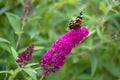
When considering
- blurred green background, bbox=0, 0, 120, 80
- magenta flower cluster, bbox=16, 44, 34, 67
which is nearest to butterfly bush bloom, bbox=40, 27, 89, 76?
magenta flower cluster, bbox=16, 44, 34, 67

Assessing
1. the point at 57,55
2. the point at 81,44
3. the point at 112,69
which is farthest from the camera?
the point at 112,69

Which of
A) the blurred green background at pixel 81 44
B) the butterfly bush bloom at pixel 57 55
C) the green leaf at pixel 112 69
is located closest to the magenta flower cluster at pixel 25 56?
the butterfly bush bloom at pixel 57 55

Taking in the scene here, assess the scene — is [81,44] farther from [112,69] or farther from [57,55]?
[57,55]

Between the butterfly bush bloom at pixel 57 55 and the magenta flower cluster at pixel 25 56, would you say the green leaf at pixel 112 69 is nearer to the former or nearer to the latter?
the butterfly bush bloom at pixel 57 55

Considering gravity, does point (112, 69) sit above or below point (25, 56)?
below

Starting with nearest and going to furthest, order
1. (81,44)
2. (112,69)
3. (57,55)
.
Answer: (57,55) < (81,44) < (112,69)

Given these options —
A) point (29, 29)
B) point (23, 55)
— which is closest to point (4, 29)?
point (29, 29)

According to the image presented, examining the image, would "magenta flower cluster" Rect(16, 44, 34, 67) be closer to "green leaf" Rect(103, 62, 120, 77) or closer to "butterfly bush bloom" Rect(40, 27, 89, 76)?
"butterfly bush bloom" Rect(40, 27, 89, 76)

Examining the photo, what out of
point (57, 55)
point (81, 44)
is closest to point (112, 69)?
point (81, 44)

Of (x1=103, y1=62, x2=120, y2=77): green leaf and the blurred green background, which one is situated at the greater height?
the blurred green background
